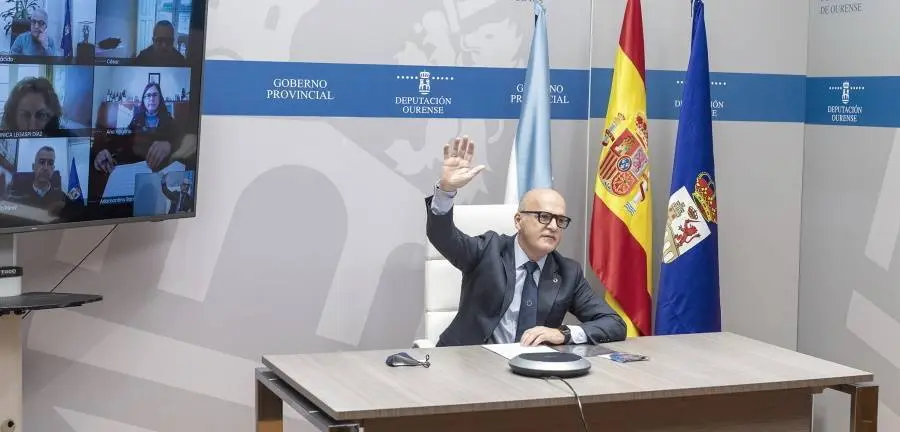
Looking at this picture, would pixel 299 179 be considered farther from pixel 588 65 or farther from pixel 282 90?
pixel 588 65

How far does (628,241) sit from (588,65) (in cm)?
82

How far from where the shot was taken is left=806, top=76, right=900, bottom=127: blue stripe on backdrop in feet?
16.5

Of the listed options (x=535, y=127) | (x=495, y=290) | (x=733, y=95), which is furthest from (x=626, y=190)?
(x=495, y=290)

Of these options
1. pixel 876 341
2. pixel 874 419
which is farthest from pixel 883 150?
pixel 874 419

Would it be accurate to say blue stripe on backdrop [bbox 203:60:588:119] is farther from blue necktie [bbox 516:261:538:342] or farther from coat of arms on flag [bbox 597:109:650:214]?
blue necktie [bbox 516:261:538:342]

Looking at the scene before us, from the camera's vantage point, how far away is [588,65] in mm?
5207

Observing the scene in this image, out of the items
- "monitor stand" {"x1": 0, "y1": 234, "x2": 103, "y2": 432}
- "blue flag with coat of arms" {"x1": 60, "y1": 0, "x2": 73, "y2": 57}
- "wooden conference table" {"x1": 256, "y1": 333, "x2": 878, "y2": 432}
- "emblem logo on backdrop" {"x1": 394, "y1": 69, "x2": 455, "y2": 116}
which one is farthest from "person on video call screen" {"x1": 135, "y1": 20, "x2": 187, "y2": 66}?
"wooden conference table" {"x1": 256, "y1": 333, "x2": 878, "y2": 432}

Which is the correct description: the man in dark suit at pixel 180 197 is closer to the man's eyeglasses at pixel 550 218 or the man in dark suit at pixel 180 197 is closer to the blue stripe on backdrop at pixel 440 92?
the blue stripe on backdrop at pixel 440 92

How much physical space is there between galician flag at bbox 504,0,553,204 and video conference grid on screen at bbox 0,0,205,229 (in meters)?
1.36

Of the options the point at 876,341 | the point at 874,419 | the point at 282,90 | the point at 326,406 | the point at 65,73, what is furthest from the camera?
the point at 876,341

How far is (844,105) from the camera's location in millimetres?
5281

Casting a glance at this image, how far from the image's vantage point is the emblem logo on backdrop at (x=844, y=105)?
205 inches

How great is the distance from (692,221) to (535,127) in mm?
797

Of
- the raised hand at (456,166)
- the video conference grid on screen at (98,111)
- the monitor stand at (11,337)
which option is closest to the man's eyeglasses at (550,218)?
the raised hand at (456,166)
